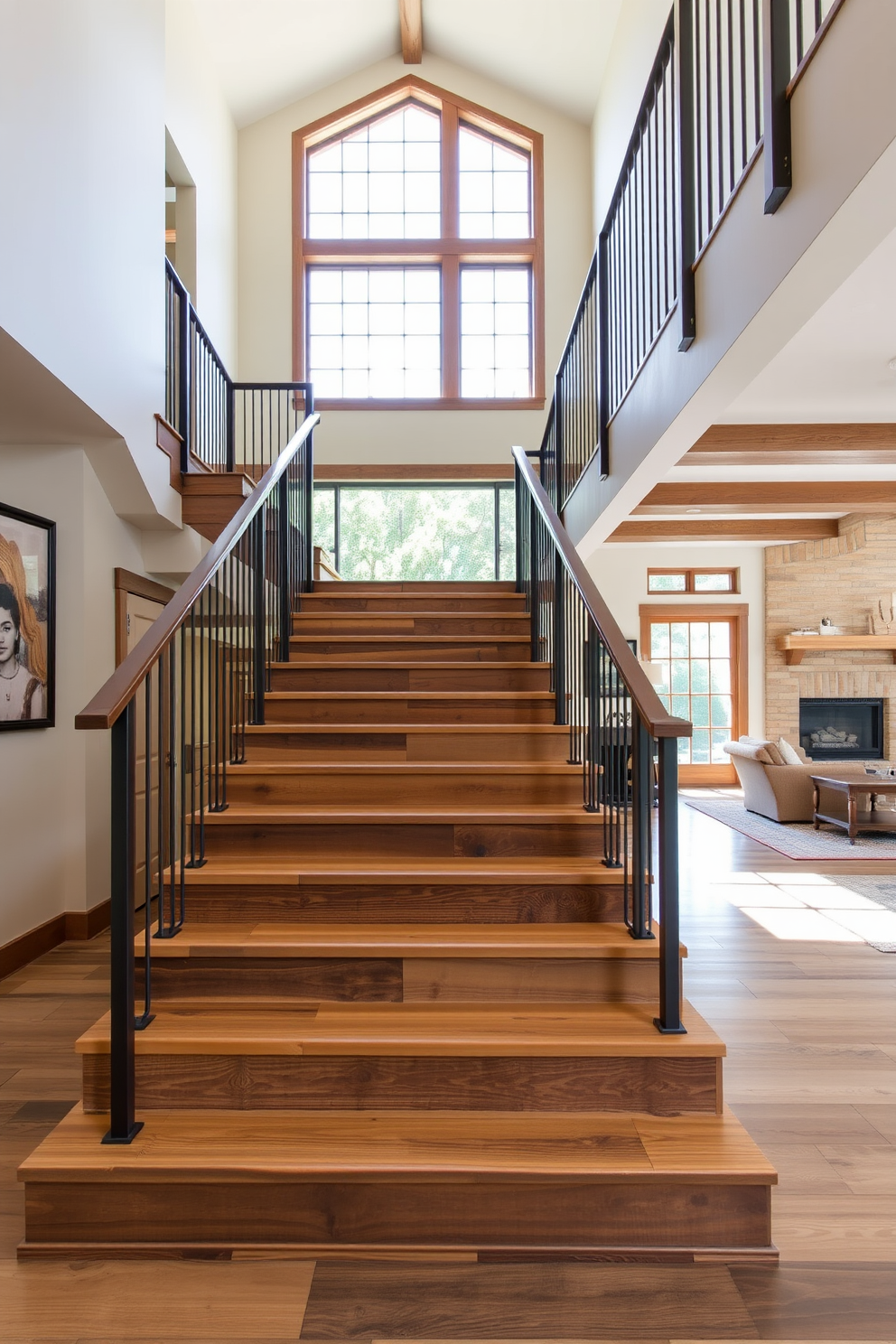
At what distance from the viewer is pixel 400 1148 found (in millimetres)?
1956

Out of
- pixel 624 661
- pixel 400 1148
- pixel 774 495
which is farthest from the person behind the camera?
pixel 774 495

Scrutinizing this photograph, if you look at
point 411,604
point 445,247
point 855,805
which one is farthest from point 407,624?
point 445,247

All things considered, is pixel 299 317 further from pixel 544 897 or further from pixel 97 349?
pixel 544 897

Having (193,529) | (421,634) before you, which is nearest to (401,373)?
(193,529)

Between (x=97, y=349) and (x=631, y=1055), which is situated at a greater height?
(x=97, y=349)

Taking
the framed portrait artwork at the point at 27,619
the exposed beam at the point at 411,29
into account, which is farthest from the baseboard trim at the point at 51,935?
the exposed beam at the point at 411,29

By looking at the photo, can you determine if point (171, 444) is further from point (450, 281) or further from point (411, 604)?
point (450, 281)

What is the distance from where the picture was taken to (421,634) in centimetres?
466

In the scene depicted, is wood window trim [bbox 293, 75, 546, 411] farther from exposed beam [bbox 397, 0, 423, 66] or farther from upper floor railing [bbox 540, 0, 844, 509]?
upper floor railing [bbox 540, 0, 844, 509]

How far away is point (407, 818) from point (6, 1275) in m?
1.53

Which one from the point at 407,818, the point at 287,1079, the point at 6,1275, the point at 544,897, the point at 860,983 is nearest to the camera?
the point at 6,1275

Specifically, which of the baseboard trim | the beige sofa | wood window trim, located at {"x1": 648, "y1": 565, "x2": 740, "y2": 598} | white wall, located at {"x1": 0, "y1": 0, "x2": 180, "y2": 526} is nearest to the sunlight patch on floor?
the beige sofa

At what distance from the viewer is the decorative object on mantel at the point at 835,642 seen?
9.85 meters

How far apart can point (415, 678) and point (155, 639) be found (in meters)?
1.81
